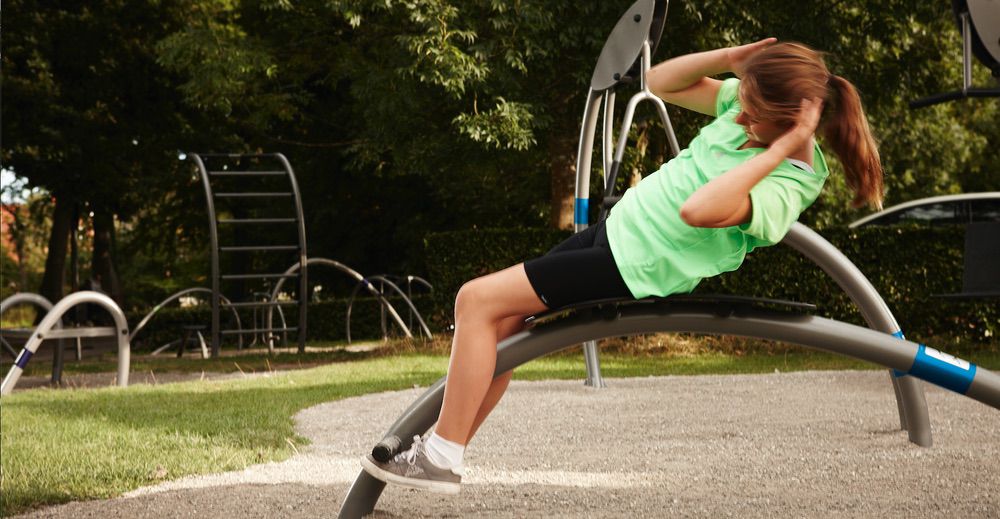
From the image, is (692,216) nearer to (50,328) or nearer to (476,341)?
(476,341)

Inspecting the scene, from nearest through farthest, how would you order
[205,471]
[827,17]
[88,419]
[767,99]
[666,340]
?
[767,99]
[205,471]
[88,419]
[666,340]
[827,17]

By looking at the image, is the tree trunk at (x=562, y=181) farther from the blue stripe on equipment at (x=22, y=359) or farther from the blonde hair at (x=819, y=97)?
the blonde hair at (x=819, y=97)

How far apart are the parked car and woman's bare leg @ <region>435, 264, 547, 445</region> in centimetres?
1026

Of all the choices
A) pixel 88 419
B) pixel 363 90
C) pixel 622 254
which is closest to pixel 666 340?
pixel 363 90

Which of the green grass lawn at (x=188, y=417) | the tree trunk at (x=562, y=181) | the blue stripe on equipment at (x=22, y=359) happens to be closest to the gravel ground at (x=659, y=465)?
the green grass lawn at (x=188, y=417)

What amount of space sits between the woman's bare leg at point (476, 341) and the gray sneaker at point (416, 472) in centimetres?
9

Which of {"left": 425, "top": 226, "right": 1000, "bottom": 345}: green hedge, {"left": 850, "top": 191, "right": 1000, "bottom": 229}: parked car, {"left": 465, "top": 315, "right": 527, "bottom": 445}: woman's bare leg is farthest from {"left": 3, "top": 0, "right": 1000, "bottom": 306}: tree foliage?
{"left": 465, "top": 315, "right": 527, "bottom": 445}: woman's bare leg

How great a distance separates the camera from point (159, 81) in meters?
20.1

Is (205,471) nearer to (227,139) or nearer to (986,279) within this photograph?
(986,279)


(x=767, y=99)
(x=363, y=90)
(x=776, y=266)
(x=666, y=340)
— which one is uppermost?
(x=363, y=90)

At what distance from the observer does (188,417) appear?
5.91 metres

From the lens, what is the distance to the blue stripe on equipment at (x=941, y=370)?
2756 mm

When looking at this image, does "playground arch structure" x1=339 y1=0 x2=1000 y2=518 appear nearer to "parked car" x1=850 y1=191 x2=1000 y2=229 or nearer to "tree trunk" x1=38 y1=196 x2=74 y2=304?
"parked car" x1=850 y1=191 x2=1000 y2=229

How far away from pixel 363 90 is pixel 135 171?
9370mm
